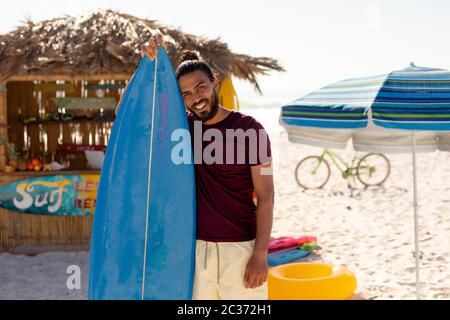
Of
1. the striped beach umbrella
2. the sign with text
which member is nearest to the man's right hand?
the striped beach umbrella

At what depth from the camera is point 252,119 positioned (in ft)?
8.28

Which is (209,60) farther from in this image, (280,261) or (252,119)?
(252,119)

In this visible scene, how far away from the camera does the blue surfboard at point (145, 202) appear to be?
2.86 meters

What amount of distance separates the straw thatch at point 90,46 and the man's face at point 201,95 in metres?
4.26

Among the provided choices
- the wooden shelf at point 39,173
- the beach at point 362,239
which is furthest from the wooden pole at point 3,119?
the beach at point 362,239

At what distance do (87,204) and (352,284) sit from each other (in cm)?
353

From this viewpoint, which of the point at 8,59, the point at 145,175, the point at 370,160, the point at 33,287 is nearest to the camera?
the point at 145,175

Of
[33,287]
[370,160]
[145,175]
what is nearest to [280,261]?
[33,287]

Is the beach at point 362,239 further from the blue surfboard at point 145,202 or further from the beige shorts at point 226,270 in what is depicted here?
the beige shorts at point 226,270

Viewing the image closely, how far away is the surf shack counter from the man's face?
4856 mm

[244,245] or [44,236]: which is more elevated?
[244,245]

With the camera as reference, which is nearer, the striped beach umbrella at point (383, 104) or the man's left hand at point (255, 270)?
the man's left hand at point (255, 270)

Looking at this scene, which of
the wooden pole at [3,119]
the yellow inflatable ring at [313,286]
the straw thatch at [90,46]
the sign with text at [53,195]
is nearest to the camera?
the yellow inflatable ring at [313,286]

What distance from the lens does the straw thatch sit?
22.8 ft
